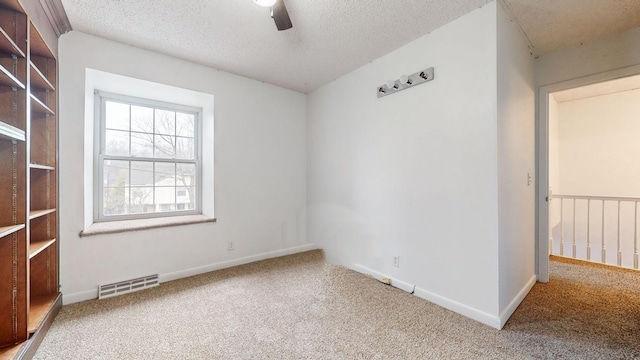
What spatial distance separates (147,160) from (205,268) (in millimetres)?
1425

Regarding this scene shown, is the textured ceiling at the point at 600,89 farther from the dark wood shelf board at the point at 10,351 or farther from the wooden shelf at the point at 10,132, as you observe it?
the dark wood shelf board at the point at 10,351

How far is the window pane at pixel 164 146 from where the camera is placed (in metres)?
2.98

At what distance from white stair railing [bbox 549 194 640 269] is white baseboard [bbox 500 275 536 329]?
5.20 ft

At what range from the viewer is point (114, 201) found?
2.73m

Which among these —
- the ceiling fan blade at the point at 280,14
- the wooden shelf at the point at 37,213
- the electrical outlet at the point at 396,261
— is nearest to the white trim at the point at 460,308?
the electrical outlet at the point at 396,261

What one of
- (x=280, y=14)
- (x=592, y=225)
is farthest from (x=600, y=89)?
(x=280, y=14)

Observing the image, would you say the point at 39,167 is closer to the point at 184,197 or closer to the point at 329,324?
the point at 184,197

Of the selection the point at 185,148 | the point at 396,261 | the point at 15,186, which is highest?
the point at 185,148

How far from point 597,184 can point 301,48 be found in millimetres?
4816

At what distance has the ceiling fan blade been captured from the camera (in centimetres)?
154

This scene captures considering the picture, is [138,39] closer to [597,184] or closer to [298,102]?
[298,102]

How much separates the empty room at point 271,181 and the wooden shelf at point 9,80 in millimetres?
21

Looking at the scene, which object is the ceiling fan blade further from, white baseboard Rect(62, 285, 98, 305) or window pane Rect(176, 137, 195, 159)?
white baseboard Rect(62, 285, 98, 305)

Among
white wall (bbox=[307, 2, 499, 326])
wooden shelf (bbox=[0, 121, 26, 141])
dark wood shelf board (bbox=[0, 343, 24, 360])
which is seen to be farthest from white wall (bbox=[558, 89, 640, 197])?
→ dark wood shelf board (bbox=[0, 343, 24, 360])
